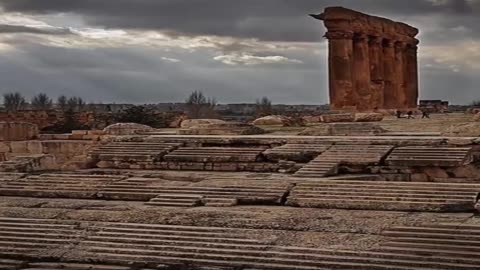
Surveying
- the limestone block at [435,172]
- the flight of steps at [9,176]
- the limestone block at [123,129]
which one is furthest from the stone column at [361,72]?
the flight of steps at [9,176]

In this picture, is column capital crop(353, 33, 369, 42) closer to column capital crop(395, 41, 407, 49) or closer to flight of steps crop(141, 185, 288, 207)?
column capital crop(395, 41, 407, 49)

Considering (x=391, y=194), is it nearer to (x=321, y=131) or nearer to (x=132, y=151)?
(x=132, y=151)

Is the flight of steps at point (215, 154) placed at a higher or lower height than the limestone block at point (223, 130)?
lower

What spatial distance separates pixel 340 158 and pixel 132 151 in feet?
14.9

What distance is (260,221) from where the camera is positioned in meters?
9.18

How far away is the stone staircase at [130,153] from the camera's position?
14586 mm

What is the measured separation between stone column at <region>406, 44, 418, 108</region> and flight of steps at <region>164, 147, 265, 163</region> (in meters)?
26.9

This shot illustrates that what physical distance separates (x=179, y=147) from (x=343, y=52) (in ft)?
55.1

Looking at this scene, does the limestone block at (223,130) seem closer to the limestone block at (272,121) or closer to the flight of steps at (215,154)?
the flight of steps at (215,154)

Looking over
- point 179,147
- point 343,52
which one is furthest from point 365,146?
point 343,52

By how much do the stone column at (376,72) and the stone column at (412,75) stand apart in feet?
17.8

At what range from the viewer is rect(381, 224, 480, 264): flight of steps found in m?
7.64

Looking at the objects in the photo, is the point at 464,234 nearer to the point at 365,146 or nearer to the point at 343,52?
the point at 365,146

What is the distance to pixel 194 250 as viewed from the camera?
8320 millimetres
